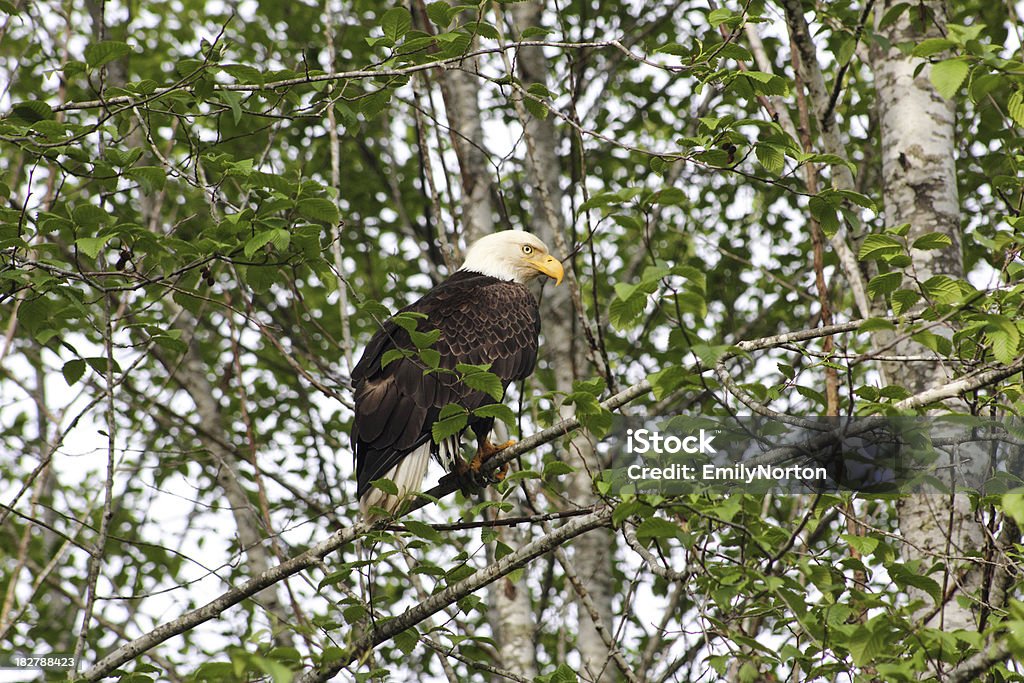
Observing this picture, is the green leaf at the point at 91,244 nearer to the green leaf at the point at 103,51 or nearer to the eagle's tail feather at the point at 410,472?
the green leaf at the point at 103,51

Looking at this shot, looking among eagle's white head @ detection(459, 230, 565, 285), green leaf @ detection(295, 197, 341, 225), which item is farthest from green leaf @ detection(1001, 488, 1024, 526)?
A: eagle's white head @ detection(459, 230, 565, 285)

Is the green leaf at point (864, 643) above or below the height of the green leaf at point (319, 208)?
below

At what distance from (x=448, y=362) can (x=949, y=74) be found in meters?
3.06

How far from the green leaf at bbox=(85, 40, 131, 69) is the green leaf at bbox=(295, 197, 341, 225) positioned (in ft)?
2.65

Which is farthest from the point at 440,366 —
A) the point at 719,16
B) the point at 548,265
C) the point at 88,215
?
the point at 719,16

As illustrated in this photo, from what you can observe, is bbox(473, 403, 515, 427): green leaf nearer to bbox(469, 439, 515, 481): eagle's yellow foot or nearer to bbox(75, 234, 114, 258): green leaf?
bbox(75, 234, 114, 258): green leaf

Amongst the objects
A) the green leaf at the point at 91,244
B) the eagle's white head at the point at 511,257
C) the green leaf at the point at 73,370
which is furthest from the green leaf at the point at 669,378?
the eagle's white head at the point at 511,257

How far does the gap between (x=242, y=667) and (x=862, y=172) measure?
20.1 ft

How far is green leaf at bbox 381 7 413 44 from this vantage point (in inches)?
144

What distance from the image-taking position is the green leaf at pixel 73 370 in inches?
162

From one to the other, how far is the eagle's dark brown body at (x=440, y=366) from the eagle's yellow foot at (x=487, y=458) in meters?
0.07

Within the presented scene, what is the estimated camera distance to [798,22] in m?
4.89

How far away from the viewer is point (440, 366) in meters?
5.02

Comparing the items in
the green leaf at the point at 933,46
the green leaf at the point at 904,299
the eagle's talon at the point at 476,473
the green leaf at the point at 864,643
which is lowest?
the green leaf at the point at 864,643
